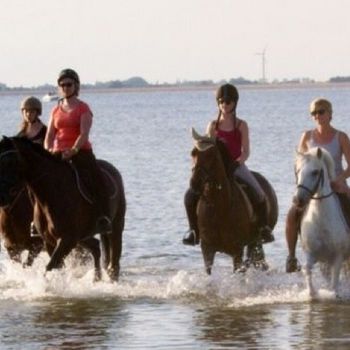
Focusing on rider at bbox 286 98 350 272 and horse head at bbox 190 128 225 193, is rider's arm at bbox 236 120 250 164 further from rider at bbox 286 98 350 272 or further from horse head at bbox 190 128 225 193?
rider at bbox 286 98 350 272

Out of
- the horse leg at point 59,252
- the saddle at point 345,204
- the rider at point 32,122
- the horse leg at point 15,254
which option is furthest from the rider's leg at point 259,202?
the horse leg at point 15,254

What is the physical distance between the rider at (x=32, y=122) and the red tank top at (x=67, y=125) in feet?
2.69

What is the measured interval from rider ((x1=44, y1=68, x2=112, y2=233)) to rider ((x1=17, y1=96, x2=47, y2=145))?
2.60 feet

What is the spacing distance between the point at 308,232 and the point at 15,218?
3742mm

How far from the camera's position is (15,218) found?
18.9 m

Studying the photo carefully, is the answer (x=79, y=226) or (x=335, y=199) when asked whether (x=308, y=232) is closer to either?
(x=335, y=199)

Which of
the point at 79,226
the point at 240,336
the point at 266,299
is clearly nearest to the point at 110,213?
the point at 79,226

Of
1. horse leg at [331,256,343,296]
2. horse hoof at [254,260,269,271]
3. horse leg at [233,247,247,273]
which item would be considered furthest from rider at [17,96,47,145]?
horse leg at [331,256,343,296]

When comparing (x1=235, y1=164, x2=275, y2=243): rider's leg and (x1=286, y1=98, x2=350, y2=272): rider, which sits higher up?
(x1=286, y1=98, x2=350, y2=272): rider

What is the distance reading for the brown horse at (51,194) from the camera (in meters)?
17.3

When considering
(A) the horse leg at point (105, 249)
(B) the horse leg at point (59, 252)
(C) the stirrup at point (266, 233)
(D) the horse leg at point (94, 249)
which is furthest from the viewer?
(A) the horse leg at point (105, 249)

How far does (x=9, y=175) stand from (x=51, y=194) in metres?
0.62

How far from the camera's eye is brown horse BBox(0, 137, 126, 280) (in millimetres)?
17266

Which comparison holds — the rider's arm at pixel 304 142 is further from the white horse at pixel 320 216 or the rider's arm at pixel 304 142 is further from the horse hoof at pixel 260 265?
the horse hoof at pixel 260 265
